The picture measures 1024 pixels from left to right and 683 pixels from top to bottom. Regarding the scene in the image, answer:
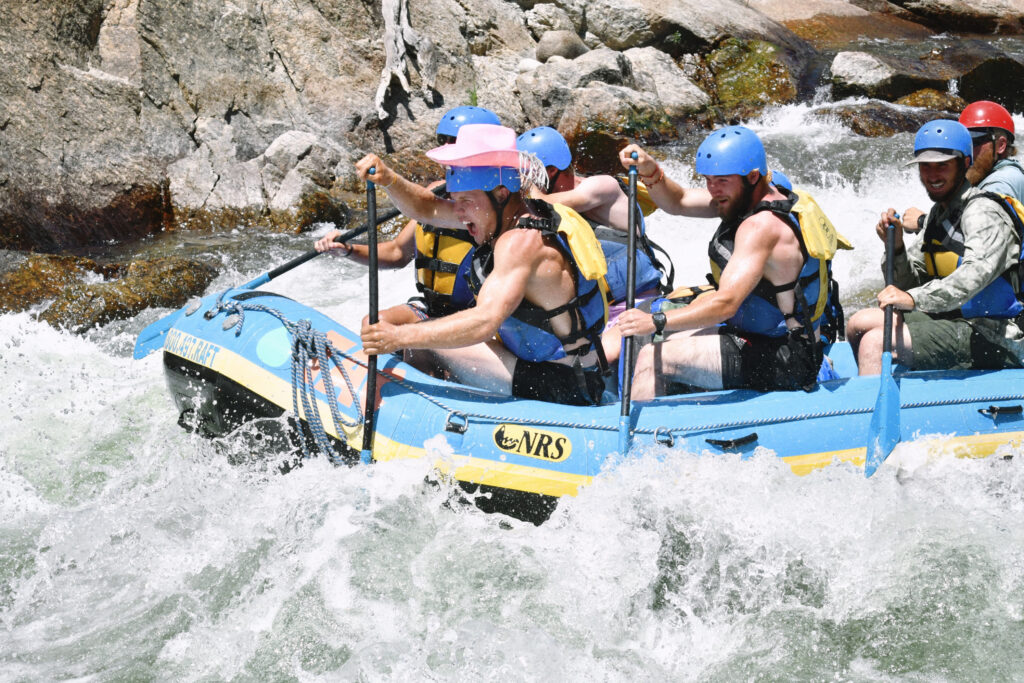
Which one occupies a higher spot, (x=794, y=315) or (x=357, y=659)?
(x=794, y=315)

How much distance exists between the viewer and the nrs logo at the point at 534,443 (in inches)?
156

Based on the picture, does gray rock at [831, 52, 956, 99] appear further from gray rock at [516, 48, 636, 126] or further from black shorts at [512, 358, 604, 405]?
black shorts at [512, 358, 604, 405]

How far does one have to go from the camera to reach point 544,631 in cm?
375

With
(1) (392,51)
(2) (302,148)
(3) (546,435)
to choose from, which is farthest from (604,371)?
(1) (392,51)

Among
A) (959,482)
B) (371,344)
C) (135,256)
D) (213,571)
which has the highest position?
A: (371,344)

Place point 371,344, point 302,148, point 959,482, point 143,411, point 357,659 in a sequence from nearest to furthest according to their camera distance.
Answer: point 357,659 → point 371,344 → point 959,482 → point 143,411 → point 302,148

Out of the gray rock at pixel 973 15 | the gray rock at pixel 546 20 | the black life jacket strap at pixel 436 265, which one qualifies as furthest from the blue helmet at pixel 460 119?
the gray rock at pixel 973 15

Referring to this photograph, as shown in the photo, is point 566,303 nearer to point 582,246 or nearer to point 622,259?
point 582,246

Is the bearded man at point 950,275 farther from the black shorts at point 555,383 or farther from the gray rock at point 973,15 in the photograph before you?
the gray rock at point 973,15

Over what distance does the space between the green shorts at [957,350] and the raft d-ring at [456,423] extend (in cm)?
218

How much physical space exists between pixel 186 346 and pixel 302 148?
6116 mm

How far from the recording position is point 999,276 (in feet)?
14.3

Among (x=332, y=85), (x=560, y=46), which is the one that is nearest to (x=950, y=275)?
(x=332, y=85)

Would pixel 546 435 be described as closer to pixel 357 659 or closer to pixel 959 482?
pixel 357 659
